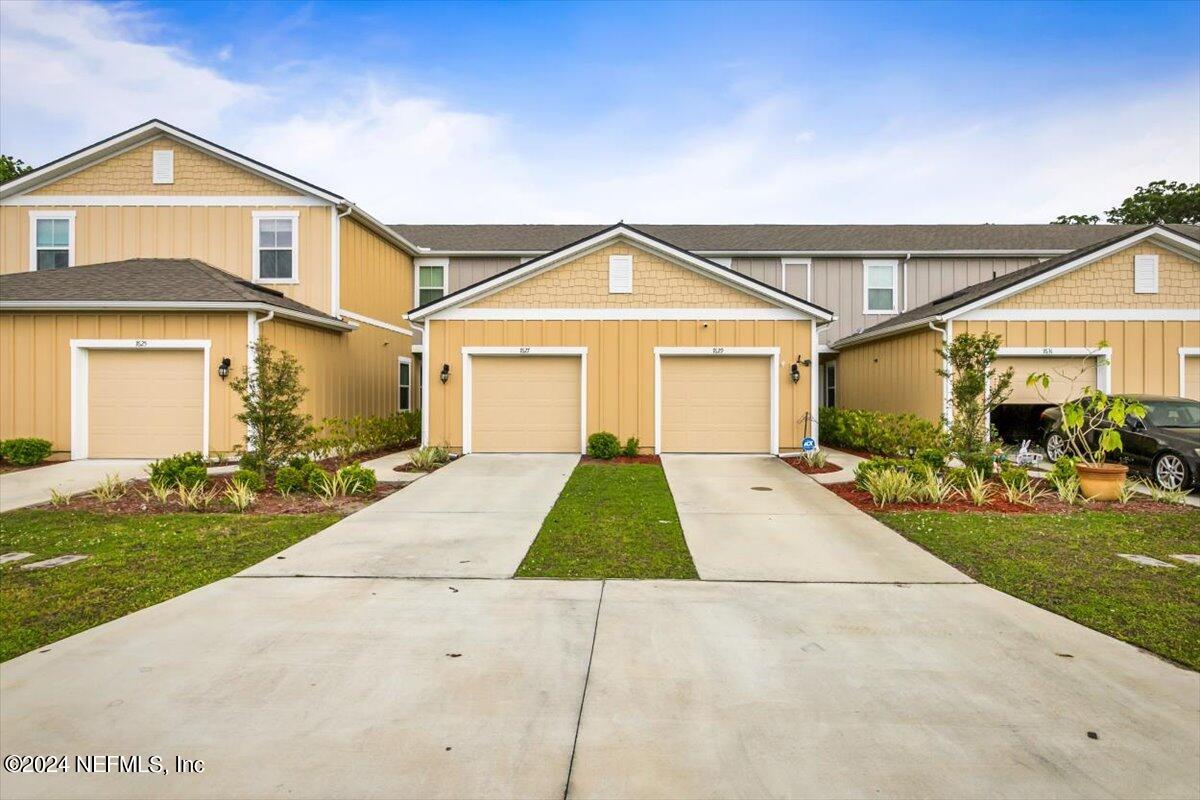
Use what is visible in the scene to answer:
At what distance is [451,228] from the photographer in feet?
72.2

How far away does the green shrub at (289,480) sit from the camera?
8.79 meters

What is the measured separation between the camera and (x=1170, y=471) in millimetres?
9320

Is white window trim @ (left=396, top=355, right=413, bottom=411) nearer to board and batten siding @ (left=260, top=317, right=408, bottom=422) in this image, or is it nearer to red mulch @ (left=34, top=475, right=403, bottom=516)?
board and batten siding @ (left=260, top=317, right=408, bottom=422)

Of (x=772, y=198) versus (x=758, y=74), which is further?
(x=772, y=198)

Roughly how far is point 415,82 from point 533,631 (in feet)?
53.5

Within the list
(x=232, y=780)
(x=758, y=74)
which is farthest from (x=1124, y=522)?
(x=758, y=74)

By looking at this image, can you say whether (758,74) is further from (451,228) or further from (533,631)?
(533,631)

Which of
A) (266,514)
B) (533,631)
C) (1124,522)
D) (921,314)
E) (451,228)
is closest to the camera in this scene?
(533,631)

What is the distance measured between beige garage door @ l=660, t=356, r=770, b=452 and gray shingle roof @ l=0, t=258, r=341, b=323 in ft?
27.3

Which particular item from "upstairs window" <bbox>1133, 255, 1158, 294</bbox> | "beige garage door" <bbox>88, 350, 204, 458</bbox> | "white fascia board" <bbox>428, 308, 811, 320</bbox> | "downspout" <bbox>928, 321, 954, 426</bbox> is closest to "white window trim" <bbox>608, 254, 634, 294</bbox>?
"white fascia board" <bbox>428, 308, 811, 320</bbox>

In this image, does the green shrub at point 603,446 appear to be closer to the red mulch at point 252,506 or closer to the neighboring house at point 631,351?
the neighboring house at point 631,351

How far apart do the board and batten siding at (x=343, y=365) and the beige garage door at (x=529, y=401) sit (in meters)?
3.74

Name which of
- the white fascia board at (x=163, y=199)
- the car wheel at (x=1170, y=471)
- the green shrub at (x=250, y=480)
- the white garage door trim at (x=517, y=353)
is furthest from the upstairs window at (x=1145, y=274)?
the white fascia board at (x=163, y=199)

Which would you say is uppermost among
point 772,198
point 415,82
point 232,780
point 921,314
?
point 772,198
